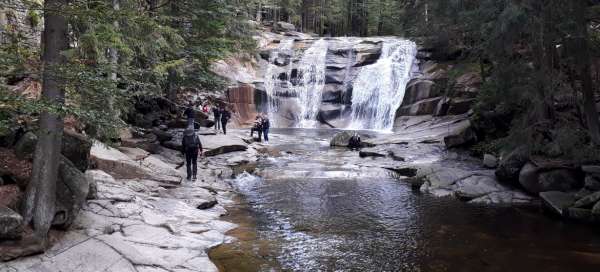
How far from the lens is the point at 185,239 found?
895 cm

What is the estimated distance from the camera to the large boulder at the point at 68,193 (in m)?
7.43

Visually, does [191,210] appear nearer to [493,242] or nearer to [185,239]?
[185,239]

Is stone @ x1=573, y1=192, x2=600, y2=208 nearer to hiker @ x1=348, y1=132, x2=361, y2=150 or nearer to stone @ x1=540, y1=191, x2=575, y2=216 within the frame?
stone @ x1=540, y1=191, x2=575, y2=216

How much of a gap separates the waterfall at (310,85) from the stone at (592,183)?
25286mm

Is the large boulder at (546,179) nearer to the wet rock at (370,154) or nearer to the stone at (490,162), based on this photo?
the stone at (490,162)

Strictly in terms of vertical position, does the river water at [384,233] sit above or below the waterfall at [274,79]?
below

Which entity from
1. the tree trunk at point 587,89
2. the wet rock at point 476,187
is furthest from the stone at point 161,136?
the tree trunk at point 587,89

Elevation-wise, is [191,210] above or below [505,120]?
below

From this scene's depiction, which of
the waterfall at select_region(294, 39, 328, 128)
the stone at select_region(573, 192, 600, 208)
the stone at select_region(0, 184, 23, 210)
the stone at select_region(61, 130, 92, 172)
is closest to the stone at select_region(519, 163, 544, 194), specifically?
the stone at select_region(573, 192, 600, 208)

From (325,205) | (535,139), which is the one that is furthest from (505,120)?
(325,205)

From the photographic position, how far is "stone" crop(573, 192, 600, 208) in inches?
453

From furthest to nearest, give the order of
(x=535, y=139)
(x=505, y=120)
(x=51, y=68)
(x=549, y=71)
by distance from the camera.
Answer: (x=505, y=120) < (x=535, y=139) < (x=549, y=71) < (x=51, y=68)

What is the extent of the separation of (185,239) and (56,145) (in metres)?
3.05

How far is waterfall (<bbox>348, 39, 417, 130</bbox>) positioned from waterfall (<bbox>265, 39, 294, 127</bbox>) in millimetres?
6256
